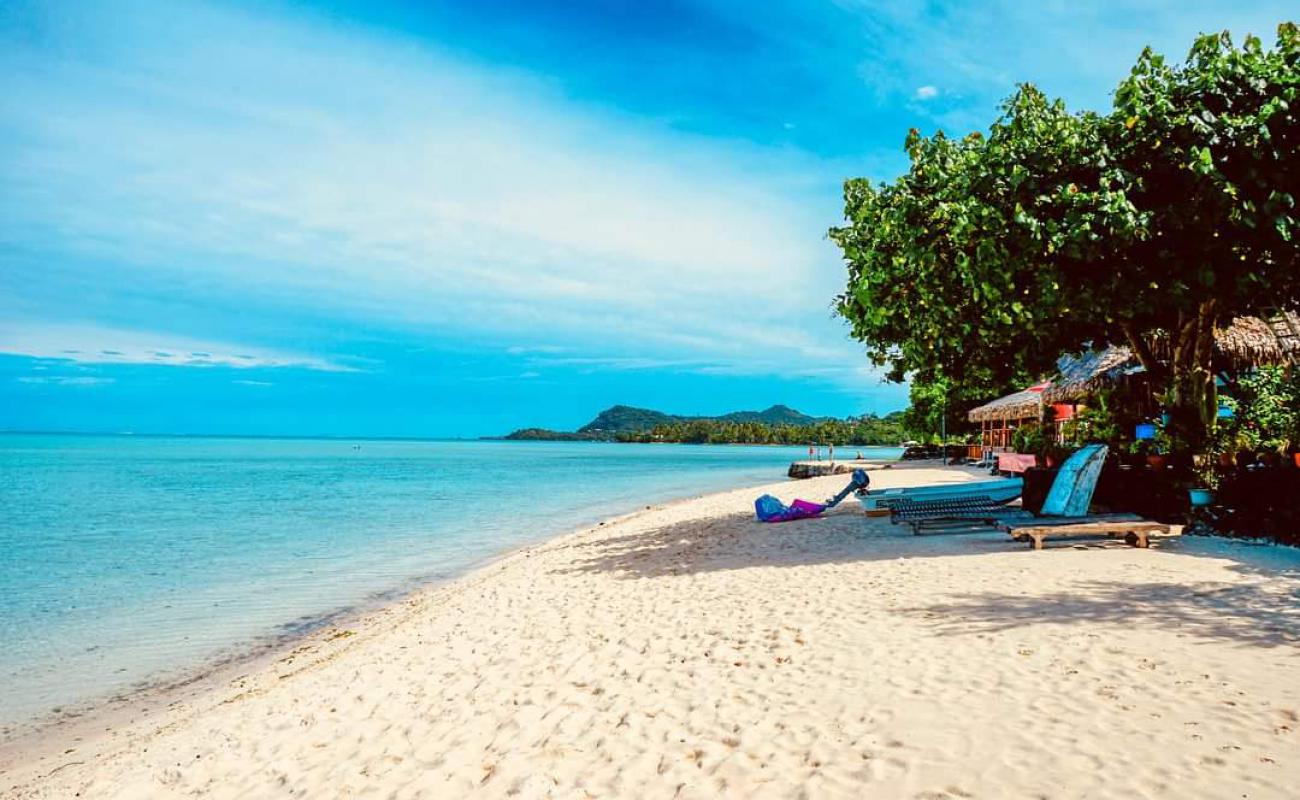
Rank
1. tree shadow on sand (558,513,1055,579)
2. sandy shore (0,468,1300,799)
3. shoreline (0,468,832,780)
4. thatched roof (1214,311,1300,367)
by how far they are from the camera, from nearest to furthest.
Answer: sandy shore (0,468,1300,799) < shoreline (0,468,832,780) < tree shadow on sand (558,513,1055,579) < thatched roof (1214,311,1300,367)

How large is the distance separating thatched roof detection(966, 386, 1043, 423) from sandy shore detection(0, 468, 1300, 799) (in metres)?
20.1

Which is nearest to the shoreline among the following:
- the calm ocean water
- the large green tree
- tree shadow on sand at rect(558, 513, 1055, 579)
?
the calm ocean water

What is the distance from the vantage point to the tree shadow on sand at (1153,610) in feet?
19.9

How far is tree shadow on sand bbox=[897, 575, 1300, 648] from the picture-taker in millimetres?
6078

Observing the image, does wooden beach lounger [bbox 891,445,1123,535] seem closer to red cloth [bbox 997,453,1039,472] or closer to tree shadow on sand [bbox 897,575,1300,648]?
tree shadow on sand [bbox 897,575,1300,648]

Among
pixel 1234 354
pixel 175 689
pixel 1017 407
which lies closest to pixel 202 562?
pixel 175 689

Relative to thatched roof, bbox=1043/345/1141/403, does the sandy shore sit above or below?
below

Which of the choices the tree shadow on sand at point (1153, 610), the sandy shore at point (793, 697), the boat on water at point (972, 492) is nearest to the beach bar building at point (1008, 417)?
the boat on water at point (972, 492)

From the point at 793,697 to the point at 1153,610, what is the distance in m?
3.63

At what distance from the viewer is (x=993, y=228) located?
10492 millimetres

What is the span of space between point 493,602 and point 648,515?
45.3ft

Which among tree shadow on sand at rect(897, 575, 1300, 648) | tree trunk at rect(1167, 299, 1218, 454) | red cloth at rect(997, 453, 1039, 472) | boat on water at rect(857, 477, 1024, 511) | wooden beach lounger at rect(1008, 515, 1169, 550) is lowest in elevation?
tree shadow on sand at rect(897, 575, 1300, 648)

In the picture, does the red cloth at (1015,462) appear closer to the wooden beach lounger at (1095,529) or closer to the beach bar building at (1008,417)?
the beach bar building at (1008,417)

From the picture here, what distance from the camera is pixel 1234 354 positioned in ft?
47.2
